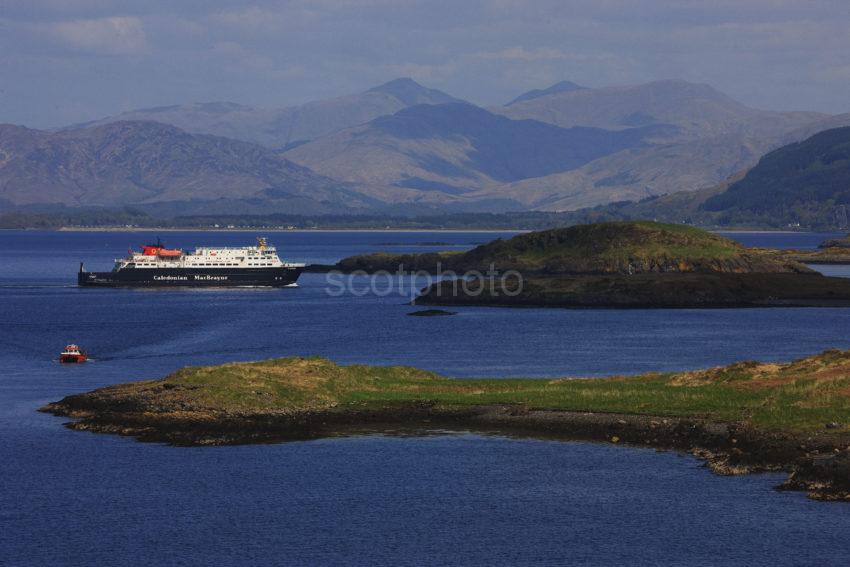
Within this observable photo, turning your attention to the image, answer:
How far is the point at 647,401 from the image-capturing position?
64.9 metres

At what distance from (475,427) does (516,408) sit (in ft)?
11.5

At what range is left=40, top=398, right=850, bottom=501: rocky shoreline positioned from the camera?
53125 millimetres

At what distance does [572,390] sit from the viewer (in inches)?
2749

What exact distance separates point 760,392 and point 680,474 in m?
13.9

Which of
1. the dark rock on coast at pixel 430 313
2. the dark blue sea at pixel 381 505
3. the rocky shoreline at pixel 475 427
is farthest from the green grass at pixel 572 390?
the dark rock on coast at pixel 430 313

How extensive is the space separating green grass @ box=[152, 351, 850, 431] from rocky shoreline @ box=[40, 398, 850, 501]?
4.12 feet

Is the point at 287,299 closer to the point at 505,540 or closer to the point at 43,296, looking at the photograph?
the point at 43,296

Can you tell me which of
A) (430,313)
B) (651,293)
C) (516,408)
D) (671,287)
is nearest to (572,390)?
(516,408)

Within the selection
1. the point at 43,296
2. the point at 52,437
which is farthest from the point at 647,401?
the point at 43,296

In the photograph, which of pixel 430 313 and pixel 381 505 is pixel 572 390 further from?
pixel 430 313

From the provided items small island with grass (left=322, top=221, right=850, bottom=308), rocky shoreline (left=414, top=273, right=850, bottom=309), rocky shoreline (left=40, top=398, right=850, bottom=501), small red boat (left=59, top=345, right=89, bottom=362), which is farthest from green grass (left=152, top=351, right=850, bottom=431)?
small island with grass (left=322, top=221, right=850, bottom=308)

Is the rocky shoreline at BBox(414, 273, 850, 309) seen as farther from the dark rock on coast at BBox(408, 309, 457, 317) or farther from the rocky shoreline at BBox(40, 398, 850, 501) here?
the rocky shoreline at BBox(40, 398, 850, 501)

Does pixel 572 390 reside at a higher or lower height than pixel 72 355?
lower

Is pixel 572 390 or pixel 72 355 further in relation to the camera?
pixel 72 355
